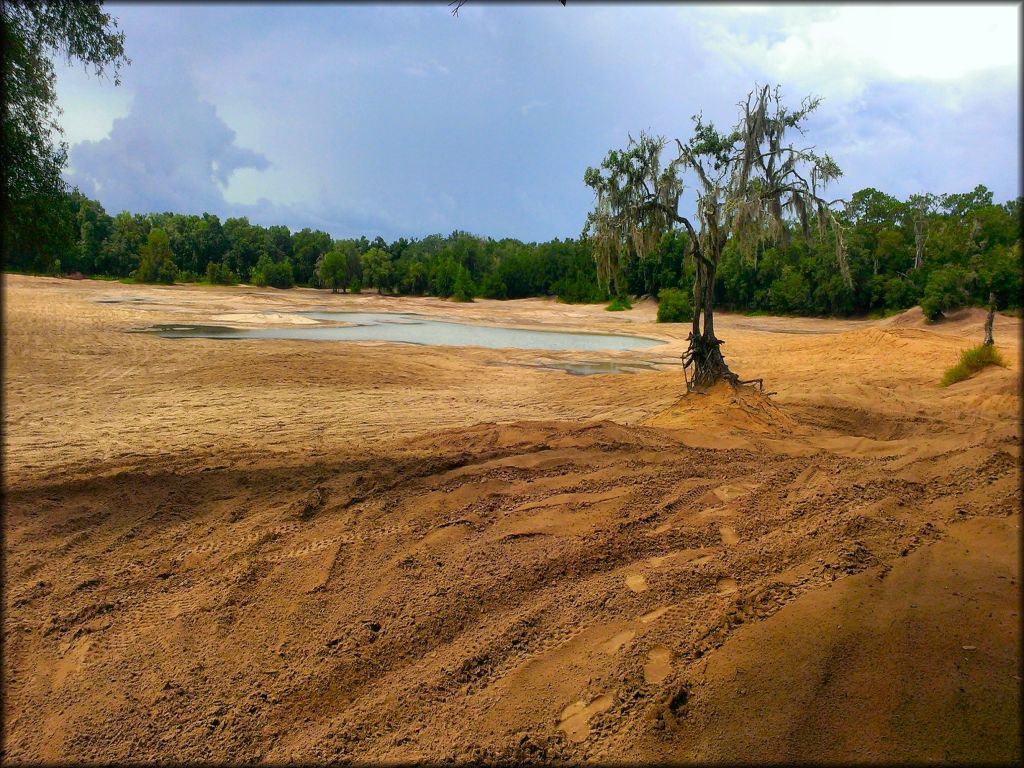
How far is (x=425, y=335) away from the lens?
30844mm

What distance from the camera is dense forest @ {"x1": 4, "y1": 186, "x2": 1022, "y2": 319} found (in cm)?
1812

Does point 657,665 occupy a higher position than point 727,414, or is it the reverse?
point 727,414

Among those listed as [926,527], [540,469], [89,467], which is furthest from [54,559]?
[926,527]

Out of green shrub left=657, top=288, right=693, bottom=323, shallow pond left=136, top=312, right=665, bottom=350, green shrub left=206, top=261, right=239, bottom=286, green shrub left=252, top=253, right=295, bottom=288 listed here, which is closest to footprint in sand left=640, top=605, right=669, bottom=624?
shallow pond left=136, top=312, right=665, bottom=350

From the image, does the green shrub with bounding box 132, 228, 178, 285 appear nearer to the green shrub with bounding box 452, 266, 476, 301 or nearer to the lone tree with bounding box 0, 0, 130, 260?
the green shrub with bounding box 452, 266, 476, 301

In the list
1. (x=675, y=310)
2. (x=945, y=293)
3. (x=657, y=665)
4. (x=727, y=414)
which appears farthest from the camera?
(x=675, y=310)

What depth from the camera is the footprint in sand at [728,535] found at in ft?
14.7

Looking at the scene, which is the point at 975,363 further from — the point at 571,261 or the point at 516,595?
the point at 571,261

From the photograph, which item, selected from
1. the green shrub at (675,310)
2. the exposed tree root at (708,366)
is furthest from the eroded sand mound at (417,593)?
the green shrub at (675,310)

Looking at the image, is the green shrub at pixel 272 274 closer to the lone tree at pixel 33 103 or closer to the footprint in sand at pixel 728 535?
the lone tree at pixel 33 103

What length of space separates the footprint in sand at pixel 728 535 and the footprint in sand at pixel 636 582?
0.86m

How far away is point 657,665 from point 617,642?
1.01 feet

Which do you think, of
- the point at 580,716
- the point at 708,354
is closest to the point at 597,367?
the point at 708,354

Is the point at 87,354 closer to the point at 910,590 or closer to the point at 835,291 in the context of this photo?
the point at 910,590
